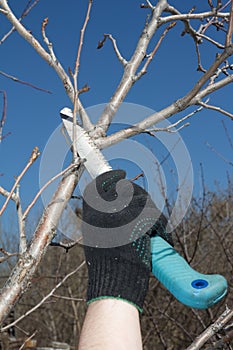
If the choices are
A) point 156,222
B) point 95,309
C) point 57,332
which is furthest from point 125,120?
point 57,332

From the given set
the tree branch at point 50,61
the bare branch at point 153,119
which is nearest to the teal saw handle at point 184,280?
the bare branch at point 153,119

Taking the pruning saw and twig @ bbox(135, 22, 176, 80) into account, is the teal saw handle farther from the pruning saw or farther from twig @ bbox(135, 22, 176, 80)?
twig @ bbox(135, 22, 176, 80)

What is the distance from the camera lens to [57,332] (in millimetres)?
9766

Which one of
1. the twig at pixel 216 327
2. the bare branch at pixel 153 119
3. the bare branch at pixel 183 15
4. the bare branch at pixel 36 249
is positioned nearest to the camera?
the bare branch at pixel 36 249

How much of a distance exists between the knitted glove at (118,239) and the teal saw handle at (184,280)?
0.05 m

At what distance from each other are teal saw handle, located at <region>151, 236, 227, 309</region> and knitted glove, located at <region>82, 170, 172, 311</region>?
0.05m

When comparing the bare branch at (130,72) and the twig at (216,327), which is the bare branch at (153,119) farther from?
the twig at (216,327)

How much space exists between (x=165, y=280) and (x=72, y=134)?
2.17 ft

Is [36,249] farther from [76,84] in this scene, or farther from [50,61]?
[50,61]

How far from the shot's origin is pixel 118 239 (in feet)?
3.96

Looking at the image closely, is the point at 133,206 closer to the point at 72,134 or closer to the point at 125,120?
the point at 72,134

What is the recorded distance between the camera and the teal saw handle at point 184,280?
47.9 inches

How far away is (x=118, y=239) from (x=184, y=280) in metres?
0.20

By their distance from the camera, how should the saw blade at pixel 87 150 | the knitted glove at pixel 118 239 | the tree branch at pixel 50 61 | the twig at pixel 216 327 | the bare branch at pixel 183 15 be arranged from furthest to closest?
the bare branch at pixel 183 15
the tree branch at pixel 50 61
the twig at pixel 216 327
the saw blade at pixel 87 150
the knitted glove at pixel 118 239
